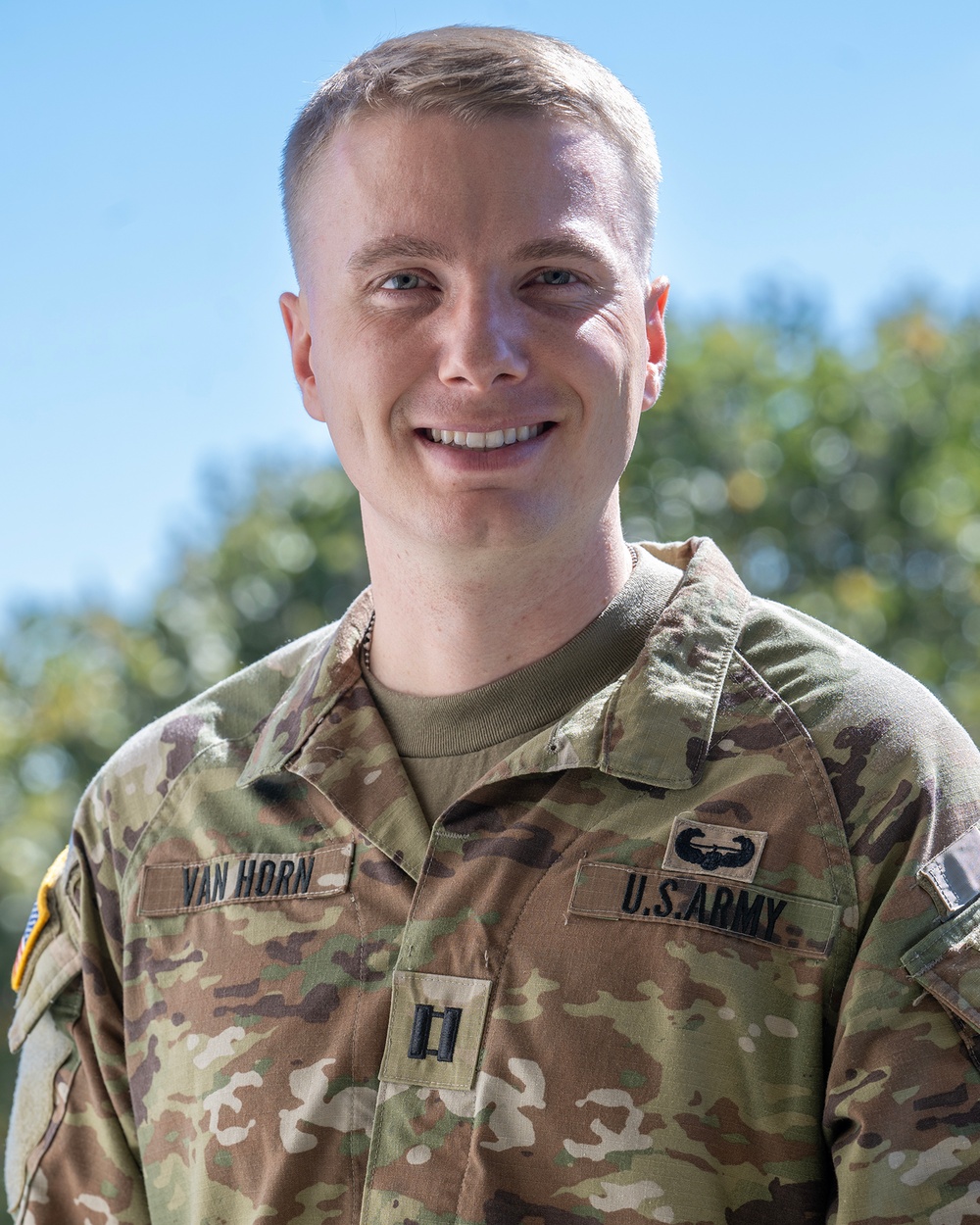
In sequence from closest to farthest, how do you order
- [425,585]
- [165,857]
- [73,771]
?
[425,585]
[165,857]
[73,771]

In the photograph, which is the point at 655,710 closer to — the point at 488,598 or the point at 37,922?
the point at 488,598

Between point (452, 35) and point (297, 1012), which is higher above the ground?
point (452, 35)

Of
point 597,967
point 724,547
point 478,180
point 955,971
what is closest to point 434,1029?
point 597,967

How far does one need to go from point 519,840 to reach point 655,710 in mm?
246

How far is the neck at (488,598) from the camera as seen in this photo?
79.5 inches

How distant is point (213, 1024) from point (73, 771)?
52.8ft

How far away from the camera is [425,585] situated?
209 cm

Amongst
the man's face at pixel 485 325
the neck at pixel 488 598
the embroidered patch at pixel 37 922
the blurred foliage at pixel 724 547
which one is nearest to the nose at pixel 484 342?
the man's face at pixel 485 325

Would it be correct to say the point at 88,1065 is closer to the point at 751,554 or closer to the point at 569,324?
the point at 569,324

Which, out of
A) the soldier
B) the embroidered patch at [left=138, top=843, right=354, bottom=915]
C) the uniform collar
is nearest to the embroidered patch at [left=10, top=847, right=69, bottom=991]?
the soldier

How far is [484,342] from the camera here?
1.88 meters

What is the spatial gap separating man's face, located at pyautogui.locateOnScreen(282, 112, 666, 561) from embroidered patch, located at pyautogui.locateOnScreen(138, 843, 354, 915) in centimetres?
48

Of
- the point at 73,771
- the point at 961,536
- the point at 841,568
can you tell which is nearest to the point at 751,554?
the point at 841,568

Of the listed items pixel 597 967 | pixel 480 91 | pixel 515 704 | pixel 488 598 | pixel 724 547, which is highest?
pixel 480 91
